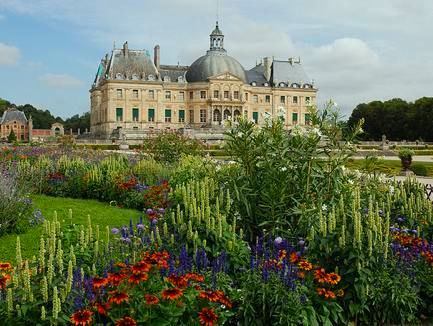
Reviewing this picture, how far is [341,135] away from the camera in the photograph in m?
5.69

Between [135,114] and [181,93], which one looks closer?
[135,114]

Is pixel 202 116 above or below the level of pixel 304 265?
above

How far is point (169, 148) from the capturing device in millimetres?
15211

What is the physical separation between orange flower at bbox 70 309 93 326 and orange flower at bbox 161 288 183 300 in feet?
1.42

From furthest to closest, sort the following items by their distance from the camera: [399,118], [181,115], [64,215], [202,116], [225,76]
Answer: [399,118] < [181,115] < [202,116] < [225,76] < [64,215]

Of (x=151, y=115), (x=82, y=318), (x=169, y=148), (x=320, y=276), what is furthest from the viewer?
(x=151, y=115)

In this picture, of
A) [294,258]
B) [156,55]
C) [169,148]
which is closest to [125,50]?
[156,55]

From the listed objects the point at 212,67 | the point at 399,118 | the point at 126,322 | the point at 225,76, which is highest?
the point at 212,67

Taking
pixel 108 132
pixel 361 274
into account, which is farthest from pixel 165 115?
pixel 361 274

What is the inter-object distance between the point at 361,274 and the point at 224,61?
56.0m

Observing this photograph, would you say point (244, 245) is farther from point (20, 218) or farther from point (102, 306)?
point (20, 218)

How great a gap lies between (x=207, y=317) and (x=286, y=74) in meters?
62.1

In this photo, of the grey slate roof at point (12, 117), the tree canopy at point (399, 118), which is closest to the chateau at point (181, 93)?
the tree canopy at point (399, 118)

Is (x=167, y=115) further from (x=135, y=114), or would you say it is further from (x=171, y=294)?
(x=171, y=294)
